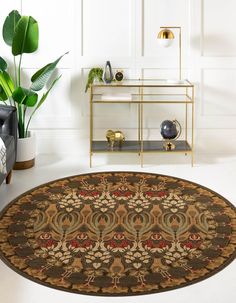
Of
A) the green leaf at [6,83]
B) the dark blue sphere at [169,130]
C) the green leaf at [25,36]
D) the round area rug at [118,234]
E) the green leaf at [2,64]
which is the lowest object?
the round area rug at [118,234]

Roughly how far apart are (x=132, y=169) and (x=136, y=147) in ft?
0.97

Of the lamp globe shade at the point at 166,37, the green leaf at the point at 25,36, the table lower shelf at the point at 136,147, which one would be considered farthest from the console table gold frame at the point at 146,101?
the green leaf at the point at 25,36

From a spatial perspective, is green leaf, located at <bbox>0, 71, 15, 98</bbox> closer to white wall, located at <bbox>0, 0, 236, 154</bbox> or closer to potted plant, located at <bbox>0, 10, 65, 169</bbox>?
potted plant, located at <bbox>0, 10, 65, 169</bbox>

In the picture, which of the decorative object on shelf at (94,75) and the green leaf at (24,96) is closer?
the green leaf at (24,96)

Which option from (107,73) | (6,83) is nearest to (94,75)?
(107,73)

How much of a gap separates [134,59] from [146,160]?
102 centimetres

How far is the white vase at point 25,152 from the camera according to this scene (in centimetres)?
493

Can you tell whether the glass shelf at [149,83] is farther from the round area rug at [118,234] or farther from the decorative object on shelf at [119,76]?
the round area rug at [118,234]

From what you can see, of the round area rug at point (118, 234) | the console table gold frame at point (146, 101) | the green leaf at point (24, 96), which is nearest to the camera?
the round area rug at point (118, 234)

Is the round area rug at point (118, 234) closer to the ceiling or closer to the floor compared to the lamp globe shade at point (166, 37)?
closer to the floor

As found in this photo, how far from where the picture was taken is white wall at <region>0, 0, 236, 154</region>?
5.20 metres

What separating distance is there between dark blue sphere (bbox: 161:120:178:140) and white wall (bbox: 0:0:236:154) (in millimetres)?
309

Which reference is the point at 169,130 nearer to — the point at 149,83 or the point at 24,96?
the point at 149,83

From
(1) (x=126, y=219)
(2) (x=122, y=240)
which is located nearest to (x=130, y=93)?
(1) (x=126, y=219)
